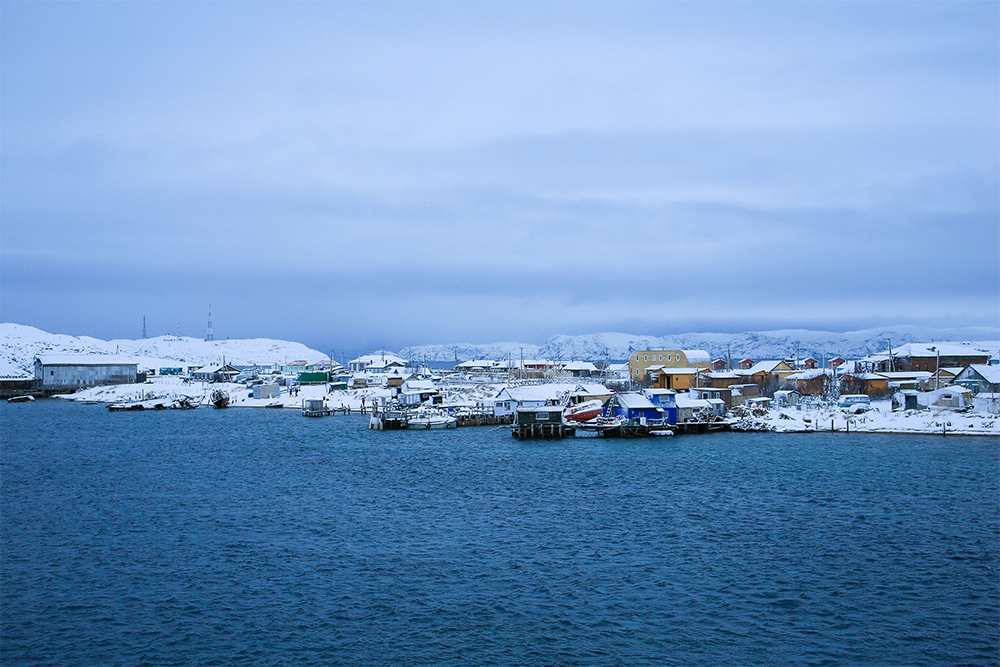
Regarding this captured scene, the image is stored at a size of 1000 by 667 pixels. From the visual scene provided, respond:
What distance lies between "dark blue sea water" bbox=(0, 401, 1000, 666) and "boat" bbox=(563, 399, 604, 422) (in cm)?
2010

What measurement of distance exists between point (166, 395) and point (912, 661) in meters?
93.1

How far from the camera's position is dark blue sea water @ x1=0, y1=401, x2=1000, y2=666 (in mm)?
15453

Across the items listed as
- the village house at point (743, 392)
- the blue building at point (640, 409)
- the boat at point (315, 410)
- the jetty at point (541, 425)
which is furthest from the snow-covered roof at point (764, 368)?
the boat at point (315, 410)

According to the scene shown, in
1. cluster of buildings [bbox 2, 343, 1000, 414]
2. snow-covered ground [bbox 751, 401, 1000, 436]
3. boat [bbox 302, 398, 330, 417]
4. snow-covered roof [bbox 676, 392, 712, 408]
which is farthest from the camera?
boat [bbox 302, 398, 330, 417]

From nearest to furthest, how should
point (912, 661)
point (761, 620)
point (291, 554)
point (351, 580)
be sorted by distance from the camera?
point (912, 661) → point (761, 620) → point (351, 580) → point (291, 554)

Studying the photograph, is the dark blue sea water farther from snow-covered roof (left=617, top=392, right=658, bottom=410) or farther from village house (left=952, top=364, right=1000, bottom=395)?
village house (left=952, top=364, right=1000, bottom=395)

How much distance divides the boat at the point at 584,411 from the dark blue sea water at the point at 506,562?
20104 millimetres

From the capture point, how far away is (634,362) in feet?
306

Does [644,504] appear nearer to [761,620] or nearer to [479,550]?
[479,550]

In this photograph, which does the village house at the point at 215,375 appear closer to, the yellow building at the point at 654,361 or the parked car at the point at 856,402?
the yellow building at the point at 654,361

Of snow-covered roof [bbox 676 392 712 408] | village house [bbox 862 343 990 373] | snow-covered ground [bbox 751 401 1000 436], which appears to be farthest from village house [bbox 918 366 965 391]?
snow-covered roof [bbox 676 392 712 408]

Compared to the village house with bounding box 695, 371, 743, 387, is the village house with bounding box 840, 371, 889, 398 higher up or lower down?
lower down

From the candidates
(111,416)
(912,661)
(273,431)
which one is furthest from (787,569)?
(111,416)

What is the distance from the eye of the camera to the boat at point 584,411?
197 ft
